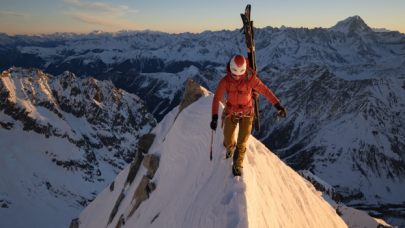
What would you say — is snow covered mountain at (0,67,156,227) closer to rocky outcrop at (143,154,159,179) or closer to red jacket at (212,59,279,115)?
rocky outcrop at (143,154,159,179)

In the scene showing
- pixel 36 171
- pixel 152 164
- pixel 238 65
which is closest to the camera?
pixel 238 65

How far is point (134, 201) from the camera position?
20906 millimetres

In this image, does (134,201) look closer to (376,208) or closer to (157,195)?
(157,195)

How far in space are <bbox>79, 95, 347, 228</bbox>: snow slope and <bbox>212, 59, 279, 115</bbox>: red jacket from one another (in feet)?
9.48

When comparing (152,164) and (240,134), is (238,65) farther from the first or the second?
(152,164)

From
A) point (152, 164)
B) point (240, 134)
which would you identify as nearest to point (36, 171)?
point (152, 164)

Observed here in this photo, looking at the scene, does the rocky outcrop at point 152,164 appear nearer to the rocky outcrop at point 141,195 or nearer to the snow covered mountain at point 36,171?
the rocky outcrop at point 141,195

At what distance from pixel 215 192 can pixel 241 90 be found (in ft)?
14.8

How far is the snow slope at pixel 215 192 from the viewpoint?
30.3 ft

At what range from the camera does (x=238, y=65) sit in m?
9.35

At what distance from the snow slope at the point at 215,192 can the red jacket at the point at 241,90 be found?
2889mm

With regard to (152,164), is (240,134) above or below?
above

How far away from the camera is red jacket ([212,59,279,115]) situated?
393 inches

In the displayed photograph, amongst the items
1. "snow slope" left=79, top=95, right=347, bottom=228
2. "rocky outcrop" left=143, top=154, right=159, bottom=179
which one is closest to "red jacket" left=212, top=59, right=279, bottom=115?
"snow slope" left=79, top=95, right=347, bottom=228
